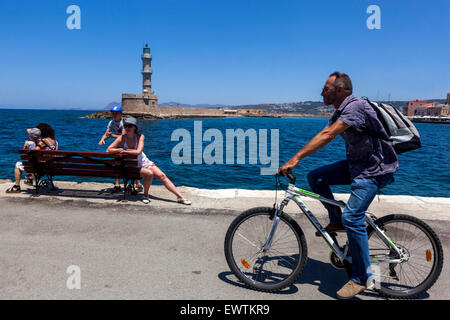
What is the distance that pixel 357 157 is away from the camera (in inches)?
117

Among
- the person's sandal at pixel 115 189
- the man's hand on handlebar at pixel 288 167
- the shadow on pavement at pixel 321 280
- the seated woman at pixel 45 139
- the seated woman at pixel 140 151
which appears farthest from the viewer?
the seated woman at pixel 45 139

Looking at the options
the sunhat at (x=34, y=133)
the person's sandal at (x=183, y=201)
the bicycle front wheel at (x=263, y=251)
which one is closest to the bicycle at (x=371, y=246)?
the bicycle front wheel at (x=263, y=251)

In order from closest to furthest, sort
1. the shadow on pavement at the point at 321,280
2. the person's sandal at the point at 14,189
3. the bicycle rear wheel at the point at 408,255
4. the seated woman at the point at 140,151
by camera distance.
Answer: the bicycle rear wheel at the point at 408,255, the shadow on pavement at the point at 321,280, the seated woman at the point at 140,151, the person's sandal at the point at 14,189

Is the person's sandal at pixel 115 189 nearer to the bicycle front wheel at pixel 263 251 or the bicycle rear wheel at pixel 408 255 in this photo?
the bicycle front wheel at pixel 263 251

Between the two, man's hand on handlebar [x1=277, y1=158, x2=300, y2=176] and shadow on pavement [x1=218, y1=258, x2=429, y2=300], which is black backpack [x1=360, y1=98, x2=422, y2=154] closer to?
man's hand on handlebar [x1=277, y1=158, x2=300, y2=176]

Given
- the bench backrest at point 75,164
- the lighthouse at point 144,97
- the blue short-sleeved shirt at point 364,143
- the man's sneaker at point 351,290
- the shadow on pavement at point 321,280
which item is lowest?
the shadow on pavement at point 321,280

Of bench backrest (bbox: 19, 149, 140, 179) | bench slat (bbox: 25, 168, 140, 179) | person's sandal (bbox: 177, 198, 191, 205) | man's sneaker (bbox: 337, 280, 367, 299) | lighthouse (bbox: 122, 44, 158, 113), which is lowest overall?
man's sneaker (bbox: 337, 280, 367, 299)

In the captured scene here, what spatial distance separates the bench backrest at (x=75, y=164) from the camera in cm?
618

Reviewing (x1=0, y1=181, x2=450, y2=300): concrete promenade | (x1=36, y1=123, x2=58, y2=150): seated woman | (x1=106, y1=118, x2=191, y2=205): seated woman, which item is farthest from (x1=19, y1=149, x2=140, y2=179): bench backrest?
(x1=0, y1=181, x2=450, y2=300): concrete promenade

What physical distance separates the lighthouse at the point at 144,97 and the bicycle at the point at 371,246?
97172 mm

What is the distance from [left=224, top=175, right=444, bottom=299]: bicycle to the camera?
3123mm

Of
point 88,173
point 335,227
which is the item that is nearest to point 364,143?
point 335,227

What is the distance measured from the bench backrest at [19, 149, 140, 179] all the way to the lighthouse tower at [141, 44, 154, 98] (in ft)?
314
